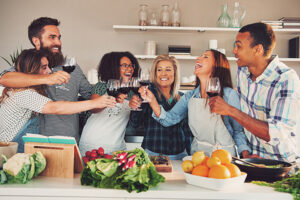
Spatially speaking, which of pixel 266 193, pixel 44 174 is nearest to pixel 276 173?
pixel 266 193

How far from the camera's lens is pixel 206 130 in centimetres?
211

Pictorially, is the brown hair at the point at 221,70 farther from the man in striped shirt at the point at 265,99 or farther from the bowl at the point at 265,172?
the bowl at the point at 265,172

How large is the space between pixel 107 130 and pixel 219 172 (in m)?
1.23

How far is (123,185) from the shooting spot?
131 cm

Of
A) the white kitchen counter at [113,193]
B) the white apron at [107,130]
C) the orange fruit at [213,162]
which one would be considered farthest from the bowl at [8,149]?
the orange fruit at [213,162]

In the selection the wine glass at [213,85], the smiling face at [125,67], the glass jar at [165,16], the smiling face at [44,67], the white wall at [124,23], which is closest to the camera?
the wine glass at [213,85]

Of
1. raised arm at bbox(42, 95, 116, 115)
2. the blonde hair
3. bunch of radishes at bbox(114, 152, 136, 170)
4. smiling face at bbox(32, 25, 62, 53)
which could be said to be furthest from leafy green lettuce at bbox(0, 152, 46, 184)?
smiling face at bbox(32, 25, 62, 53)

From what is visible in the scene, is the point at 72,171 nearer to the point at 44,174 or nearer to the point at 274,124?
the point at 44,174

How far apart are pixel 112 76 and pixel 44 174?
3.96 ft

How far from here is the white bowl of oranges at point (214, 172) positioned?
51.5 inches

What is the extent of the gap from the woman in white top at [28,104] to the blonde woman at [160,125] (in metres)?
A: 0.54

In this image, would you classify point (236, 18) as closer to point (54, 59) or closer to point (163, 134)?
point (163, 134)

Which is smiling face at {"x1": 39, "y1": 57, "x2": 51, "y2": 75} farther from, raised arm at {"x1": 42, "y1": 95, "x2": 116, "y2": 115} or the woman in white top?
raised arm at {"x1": 42, "y1": 95, "x2": 116, "y2": 115}

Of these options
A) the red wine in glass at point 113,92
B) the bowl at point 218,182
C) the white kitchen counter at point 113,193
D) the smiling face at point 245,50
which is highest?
the smiling face at point 245,50
